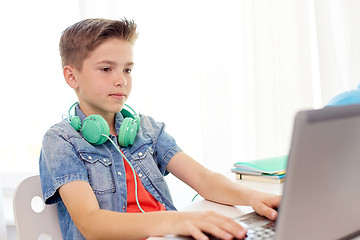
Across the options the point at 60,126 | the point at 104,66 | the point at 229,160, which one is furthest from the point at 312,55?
the point at 60,126

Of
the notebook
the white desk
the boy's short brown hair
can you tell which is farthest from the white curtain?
the notebook

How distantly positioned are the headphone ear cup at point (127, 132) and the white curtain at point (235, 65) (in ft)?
3.17

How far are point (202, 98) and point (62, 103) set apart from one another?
Result: 1014 millimetres

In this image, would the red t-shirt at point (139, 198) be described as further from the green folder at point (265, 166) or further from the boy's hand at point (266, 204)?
the boy's hand at point (266, 204)

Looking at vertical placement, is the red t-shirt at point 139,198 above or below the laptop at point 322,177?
below

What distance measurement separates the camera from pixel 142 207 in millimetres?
1300

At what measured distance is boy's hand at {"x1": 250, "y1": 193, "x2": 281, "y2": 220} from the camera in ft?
2.98

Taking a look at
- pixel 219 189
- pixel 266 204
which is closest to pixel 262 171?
pixel 219 189

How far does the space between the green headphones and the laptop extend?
0.75 metres

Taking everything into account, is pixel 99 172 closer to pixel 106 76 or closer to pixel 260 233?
pixel 106 76

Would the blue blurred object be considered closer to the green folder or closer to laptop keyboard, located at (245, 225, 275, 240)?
the green folder

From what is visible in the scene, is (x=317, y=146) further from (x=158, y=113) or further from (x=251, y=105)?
(x=158, y=113)

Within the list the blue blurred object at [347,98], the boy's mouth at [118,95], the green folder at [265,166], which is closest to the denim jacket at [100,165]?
the boy's mouth at [118,95]

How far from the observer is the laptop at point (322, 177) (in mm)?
531
